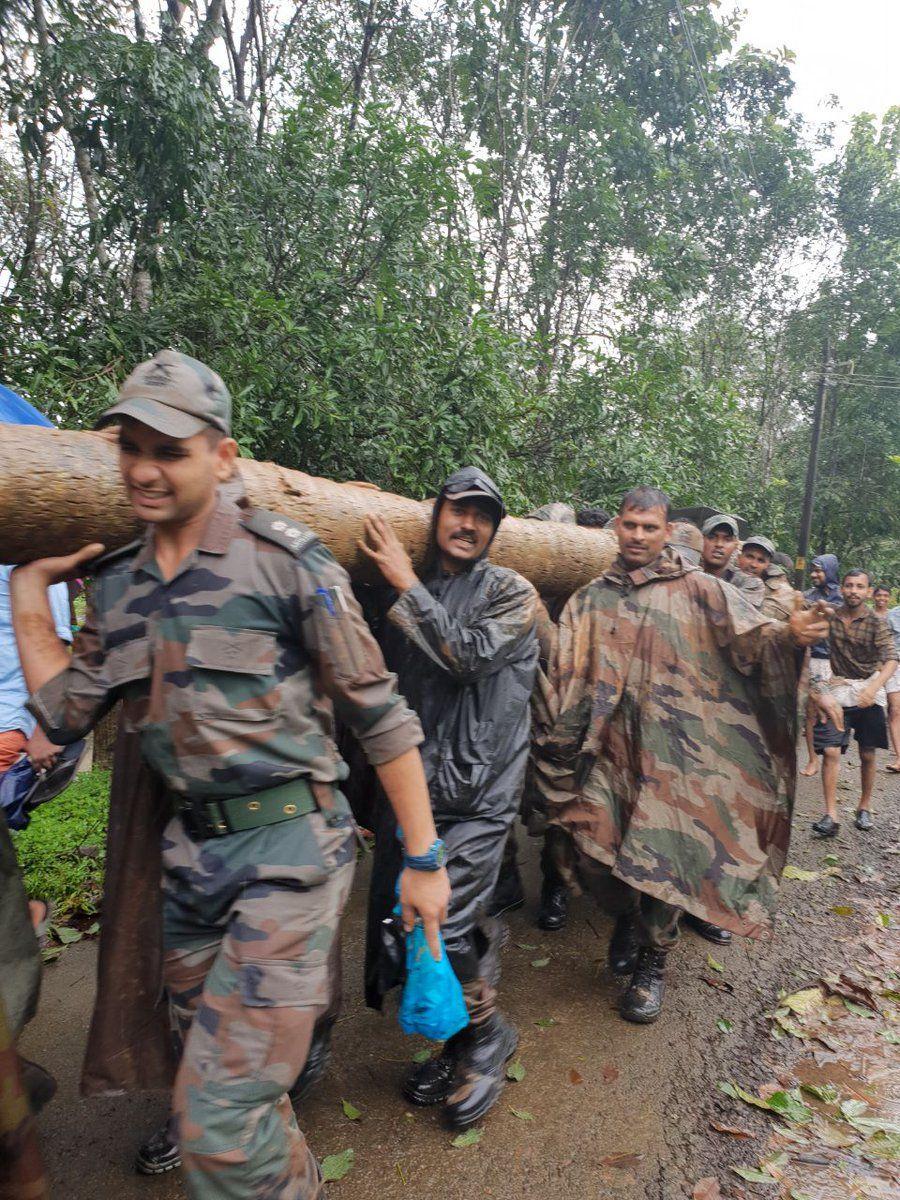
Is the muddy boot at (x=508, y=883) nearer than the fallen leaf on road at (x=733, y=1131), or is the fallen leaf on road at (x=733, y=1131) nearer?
the fallen leaf on road at (x=733, y=1131)

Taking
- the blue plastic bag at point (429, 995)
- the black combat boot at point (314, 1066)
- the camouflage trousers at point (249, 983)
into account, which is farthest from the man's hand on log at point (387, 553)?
the black combat boot at point (314, 1066)

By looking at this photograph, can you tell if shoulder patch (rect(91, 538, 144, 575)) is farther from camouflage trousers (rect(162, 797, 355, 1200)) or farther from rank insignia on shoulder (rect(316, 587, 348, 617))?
camouflage trousers (rect(162, 797, 355, 1200))

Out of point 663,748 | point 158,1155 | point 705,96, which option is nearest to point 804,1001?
point 663,748

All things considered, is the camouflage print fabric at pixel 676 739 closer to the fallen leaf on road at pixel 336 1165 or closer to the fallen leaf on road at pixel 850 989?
the fallen leaf on road at pixel 850 989

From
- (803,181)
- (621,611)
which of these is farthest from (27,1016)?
(803,181)

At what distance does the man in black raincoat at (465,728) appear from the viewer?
2.99 m

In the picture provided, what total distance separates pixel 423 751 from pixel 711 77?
16.3 meters

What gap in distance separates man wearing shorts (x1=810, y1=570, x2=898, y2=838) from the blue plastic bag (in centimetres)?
491

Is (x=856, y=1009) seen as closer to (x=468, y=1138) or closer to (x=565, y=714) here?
(x=565, y=714)

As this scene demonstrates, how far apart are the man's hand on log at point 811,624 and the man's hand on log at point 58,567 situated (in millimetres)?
2559

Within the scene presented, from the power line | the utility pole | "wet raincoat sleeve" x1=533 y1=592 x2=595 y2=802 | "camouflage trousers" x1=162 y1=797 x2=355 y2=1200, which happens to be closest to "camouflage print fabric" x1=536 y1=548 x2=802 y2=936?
"wet raincoat sleeve" x1=533 y1=592 x2=595 y2=802

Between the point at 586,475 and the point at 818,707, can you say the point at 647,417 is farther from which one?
the point at 818,707

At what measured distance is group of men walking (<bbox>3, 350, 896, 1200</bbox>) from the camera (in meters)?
1.89

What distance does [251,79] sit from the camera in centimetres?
1129
